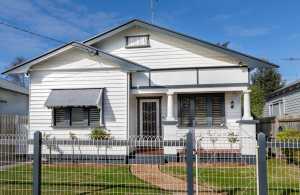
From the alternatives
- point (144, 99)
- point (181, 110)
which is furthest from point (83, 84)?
point (181, 110)

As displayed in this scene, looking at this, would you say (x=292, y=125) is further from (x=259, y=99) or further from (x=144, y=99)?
(x=259, y=99)

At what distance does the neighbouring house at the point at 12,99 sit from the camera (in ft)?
68.7

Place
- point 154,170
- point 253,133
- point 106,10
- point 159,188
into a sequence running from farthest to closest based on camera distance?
point 106,10 < point 253,133 < point 154,170 < point 159,188

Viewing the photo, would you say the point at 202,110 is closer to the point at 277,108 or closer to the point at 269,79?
the point at 277,108

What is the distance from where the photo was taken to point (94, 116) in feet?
47.2

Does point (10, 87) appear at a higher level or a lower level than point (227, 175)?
higher

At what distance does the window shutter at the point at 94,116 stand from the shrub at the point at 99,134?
42cm

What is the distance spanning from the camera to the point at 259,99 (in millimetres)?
36688

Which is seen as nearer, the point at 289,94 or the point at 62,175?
the point at 62,175

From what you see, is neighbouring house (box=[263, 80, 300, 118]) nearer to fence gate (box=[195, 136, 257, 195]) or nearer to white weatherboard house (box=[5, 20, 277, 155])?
white weatherboard house (box=[5, 20, 277, 155])

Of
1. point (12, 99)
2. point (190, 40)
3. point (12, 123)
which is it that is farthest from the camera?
point (12, 99)

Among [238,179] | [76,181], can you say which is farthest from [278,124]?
[76,181]

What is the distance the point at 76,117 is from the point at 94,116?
802mm

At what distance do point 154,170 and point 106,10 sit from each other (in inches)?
493
